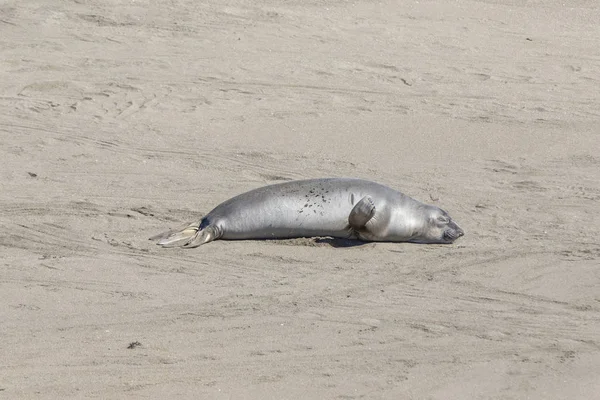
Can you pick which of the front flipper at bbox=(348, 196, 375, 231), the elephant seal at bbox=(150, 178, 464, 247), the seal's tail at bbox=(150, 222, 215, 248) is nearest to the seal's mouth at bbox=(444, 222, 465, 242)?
the elephant seal at bbox=(150, 178, 464, 247)

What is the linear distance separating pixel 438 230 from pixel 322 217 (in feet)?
2.18

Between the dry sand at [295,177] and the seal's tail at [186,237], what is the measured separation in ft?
0.20

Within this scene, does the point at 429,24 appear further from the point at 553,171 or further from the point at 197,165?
the point at 197,165

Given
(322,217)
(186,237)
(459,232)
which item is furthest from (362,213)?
(186,237)

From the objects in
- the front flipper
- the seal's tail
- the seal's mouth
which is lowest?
the seal's tail

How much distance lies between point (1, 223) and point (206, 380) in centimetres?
214

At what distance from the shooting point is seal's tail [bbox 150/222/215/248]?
595 cm

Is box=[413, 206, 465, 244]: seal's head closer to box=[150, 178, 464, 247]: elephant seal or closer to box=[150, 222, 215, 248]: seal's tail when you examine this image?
box=[150, 178, 464, 247]: elephant seal

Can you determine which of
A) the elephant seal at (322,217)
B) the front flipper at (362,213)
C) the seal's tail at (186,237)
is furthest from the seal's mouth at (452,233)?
the seal's tail at (186,237)

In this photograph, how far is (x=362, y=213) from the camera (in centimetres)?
607

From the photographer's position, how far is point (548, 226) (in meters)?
6.60

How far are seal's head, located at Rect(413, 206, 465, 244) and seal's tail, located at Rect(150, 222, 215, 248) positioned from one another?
1.20 meters

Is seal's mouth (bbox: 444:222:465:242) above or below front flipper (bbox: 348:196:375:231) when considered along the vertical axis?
below

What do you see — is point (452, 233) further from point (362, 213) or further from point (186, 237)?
point (186, 237)
